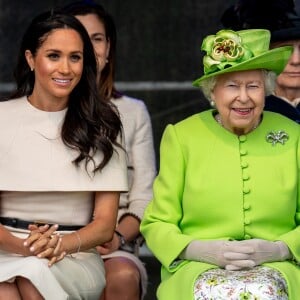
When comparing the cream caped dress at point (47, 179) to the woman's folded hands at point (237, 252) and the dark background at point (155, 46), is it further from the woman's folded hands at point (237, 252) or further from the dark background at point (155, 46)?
the dark background at point (155, 46)

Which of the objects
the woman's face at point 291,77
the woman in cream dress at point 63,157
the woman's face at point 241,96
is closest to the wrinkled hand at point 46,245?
the woman in cream dress at point 63,157

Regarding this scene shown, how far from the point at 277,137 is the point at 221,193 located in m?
0.35

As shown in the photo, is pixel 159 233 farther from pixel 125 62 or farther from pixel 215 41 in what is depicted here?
pixel 125 62

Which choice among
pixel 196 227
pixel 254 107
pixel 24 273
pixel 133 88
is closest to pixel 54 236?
pixel 24 273

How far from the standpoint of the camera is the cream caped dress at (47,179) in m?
5.89

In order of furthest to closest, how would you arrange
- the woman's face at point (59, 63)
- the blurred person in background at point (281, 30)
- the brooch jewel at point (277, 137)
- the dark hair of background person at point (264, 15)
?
the dark hair of background person at point (264, 15)
the blurred person in background at point (281, 30)
the woman's face at point (59, 63)
the brooch jewel at point (277, 137)

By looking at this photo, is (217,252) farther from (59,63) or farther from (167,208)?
(59,63)

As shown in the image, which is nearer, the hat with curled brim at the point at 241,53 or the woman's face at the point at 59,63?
the hat with curled brim at the point at 241,53

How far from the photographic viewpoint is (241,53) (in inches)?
225

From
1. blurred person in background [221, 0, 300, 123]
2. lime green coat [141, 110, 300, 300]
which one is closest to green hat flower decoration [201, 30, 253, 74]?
lime green coat [141, 110, 300, 300]

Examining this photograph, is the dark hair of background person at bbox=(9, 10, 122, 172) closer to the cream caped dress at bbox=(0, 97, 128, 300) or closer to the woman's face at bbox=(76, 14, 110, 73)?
the cream caped dress at bbox=(0, 97, 128, 300)

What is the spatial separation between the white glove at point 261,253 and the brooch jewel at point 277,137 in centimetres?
45

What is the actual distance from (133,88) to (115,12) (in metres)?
0.43

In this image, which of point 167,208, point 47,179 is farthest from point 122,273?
point 47,179
